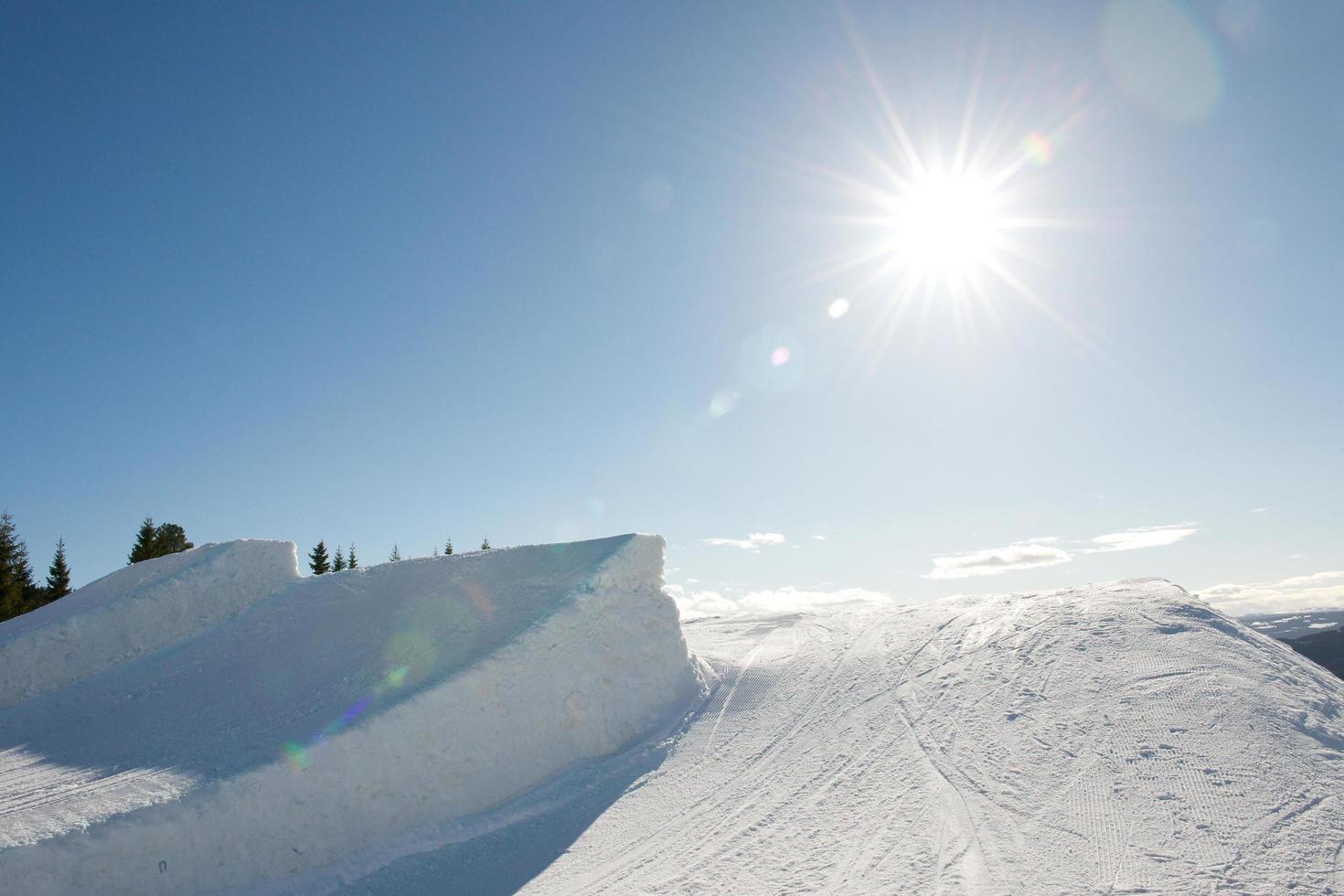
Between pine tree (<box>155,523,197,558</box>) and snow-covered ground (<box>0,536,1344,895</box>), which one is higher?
pine tree (<box>155,523,197,558</box>)

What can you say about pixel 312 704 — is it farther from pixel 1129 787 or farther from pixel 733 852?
Answer: pixel 1129 787

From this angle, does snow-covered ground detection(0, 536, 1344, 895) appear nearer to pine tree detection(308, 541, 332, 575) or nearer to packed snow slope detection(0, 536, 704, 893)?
packed snow slope detection(0, 536, 704, 893)

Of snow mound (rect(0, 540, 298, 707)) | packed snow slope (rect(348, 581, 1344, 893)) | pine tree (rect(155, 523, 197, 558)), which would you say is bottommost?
packed snow slope (rect(348, 581, 1344, 893))

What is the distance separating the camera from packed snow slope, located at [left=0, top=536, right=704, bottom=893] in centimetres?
757

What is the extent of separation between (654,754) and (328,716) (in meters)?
4.94

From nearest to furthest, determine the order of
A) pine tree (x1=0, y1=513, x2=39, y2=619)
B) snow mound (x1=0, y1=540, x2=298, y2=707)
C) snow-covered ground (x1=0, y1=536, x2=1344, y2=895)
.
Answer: snow-covered ground (x1=0, y1=536, x2=1344, y2=895) < snow mound (x1=0, y1=540, x2=298, y2=707) < pine tree (x1=0, y1=513, x2=39, y2=619)

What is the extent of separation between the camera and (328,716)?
948 centimetres

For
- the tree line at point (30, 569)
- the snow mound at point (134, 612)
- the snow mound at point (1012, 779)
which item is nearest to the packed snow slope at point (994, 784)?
the snow mound at point (1012, 779)

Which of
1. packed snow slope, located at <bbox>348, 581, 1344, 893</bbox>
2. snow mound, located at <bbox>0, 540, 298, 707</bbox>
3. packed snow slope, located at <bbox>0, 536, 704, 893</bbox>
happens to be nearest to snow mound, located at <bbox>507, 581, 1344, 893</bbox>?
packed snow slope, located at <bbox>348, 581, 1344, 893</bbox>

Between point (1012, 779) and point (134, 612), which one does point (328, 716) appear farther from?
point (134, 612)

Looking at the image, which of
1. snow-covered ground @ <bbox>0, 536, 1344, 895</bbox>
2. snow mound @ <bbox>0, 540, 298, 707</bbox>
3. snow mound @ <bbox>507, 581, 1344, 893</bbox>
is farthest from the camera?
snow mound @ <bbox>0, 540, 298, 707</bbox>

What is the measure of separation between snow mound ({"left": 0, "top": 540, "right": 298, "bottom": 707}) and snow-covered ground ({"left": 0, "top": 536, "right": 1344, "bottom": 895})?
1358 mm

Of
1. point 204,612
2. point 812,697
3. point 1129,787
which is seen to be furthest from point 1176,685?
point 204,612

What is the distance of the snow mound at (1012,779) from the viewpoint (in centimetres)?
619
